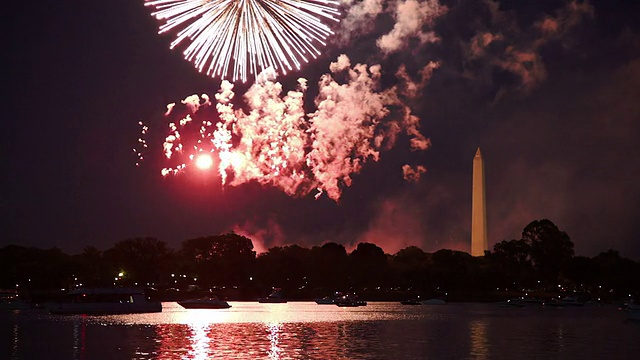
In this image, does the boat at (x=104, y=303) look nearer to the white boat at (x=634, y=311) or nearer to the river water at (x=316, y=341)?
the river water at (x=316, y=341)

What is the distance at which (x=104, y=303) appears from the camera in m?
170

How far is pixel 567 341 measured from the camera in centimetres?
9400

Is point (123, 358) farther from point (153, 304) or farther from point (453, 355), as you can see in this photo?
point (153, 304)

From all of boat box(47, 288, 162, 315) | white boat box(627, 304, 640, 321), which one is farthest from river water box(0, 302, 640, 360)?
boat box(47, 288, 162, 315)

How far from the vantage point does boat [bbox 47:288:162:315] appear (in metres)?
168

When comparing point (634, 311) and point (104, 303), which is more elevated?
point (104, 303)

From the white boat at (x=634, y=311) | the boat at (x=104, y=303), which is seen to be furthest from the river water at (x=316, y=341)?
the boat at (x=104, y=303)

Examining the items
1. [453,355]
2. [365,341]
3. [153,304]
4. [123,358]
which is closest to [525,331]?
[365,341]

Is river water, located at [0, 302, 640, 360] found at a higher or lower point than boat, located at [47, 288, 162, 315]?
lower

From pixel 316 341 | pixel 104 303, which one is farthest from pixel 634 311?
pixel 104 303

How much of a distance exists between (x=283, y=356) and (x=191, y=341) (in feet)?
64.6

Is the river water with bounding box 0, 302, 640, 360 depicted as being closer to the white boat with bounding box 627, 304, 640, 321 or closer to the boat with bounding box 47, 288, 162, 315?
the white boat with bounding box 627, 304, 640, 321

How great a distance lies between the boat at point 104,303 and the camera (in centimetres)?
16850

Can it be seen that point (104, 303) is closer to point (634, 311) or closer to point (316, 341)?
point (316, 341)
